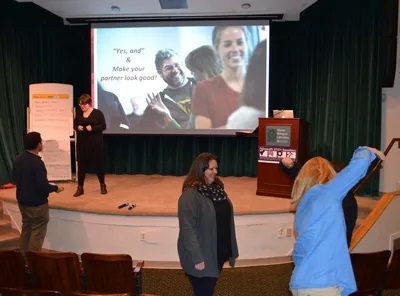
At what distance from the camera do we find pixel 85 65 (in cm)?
846

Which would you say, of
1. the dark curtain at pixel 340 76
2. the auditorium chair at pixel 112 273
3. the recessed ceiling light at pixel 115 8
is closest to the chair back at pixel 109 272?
the auditorium chair at pixel 112 273

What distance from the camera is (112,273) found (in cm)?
320

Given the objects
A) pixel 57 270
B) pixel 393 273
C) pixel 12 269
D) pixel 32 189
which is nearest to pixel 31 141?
pixel 32 189

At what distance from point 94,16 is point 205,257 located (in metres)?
6.05

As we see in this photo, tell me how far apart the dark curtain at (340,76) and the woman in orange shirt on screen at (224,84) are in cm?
110

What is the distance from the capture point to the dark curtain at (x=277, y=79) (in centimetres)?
660

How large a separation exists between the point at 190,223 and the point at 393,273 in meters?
1.67

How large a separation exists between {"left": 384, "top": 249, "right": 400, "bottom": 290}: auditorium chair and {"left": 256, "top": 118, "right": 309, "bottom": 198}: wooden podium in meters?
2.32

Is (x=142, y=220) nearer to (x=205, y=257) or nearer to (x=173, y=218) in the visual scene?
(x=173, y=218)

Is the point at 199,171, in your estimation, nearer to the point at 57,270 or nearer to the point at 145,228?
the point at 57,270

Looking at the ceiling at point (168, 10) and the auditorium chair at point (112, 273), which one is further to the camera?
the ceiling at point (168, 10)

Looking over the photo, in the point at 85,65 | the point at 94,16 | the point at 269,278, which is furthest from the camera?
the point at 85,65

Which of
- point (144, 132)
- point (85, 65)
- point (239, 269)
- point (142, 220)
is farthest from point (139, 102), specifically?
point (239, 269)

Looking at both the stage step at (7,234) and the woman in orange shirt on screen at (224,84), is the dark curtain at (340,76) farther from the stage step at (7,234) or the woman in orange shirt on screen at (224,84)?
the stage step at (7,234)
